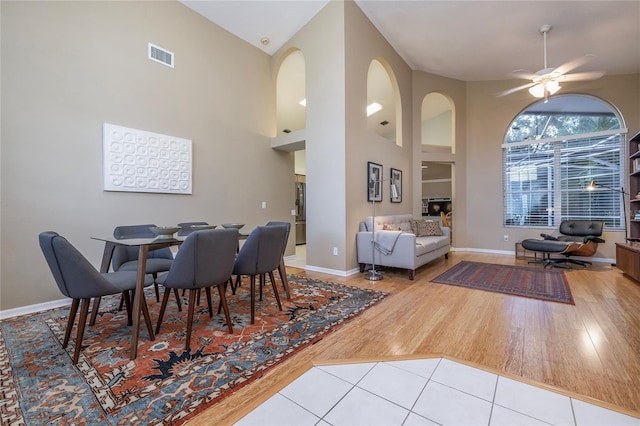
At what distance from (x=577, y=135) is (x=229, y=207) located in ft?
22.3

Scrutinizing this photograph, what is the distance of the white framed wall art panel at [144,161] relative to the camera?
10.6 ft

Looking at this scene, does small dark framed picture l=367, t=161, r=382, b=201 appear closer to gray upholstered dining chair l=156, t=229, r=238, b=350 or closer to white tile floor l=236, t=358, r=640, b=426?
gray upholstered dining chair l=156, t=229, r=238, b=350

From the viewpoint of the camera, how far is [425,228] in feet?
17.4

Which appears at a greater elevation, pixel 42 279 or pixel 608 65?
pixel 608 65

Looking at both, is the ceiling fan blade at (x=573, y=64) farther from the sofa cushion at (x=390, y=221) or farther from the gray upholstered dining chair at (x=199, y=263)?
the gray upholstered dining chair at (x=199, y=263)

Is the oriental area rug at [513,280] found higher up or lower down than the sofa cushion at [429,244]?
lower down

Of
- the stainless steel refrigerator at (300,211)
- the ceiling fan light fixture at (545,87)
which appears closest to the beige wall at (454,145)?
the ceiling fan light fixture at (545,87)

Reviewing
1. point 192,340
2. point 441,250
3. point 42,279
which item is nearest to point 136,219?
point 42,279

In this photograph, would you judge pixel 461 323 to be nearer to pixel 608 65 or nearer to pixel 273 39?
pixel 273 39

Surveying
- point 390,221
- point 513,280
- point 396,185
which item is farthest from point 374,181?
point 513,280

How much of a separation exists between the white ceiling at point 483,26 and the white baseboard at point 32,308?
168 inches

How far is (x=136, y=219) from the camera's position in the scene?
11.5 feet

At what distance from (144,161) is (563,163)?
7518 millimetres

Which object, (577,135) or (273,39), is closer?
(273,39)
